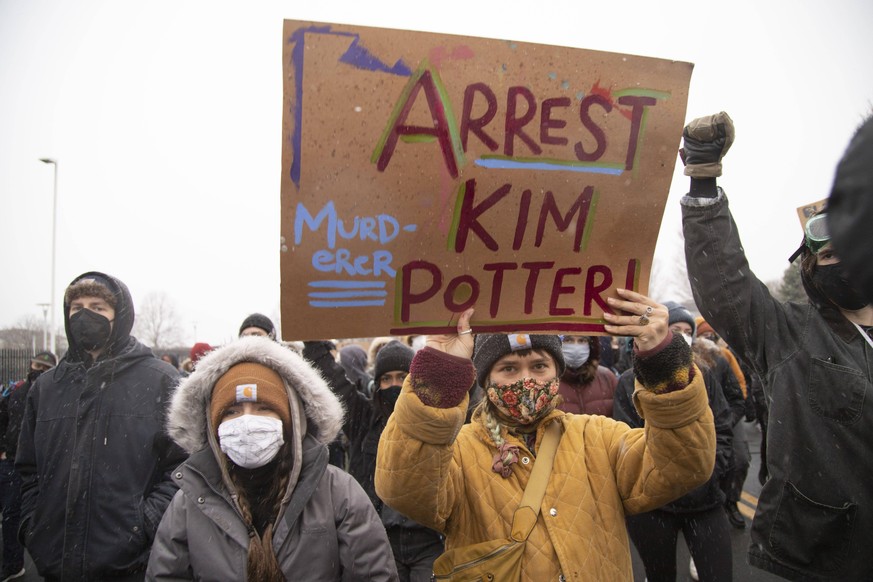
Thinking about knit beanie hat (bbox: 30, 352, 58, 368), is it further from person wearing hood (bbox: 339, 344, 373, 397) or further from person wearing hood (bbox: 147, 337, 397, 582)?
person wearing hood (bbox: 147, 337, 397, 582)

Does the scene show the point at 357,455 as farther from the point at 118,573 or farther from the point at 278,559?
the point at 278,559

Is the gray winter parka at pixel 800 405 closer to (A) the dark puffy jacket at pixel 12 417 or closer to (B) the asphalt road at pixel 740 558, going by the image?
(B) the asphalt road at pixel 740 558

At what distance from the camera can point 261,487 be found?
2518mm

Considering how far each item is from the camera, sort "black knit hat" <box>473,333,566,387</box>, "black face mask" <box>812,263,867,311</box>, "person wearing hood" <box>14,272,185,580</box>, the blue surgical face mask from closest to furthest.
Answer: "black face mask" <box>812,263,867,311</box> < "black knit hat" <box>473,333,566,387</box> < "person wearing hood" <box>14,272,185,580</box> < the blue surgical face mask

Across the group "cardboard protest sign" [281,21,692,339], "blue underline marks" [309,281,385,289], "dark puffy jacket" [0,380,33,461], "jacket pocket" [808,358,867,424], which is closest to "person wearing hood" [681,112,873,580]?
"jacket pocket" [808,358,867,424]

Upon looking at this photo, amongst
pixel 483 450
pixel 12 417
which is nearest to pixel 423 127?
pixel 483 450

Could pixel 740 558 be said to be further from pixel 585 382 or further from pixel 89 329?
pixel 89 329

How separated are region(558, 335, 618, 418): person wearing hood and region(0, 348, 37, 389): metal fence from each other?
52.7 feet

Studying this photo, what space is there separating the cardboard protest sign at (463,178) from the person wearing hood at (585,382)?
2261 mm

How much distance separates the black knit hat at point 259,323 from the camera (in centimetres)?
505

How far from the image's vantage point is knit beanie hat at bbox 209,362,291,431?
2.46 meters

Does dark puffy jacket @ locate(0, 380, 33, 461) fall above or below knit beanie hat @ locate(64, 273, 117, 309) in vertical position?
below

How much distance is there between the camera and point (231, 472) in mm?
2486

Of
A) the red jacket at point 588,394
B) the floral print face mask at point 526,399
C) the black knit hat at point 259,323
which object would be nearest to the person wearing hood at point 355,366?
the black knit hat at point 259,323
